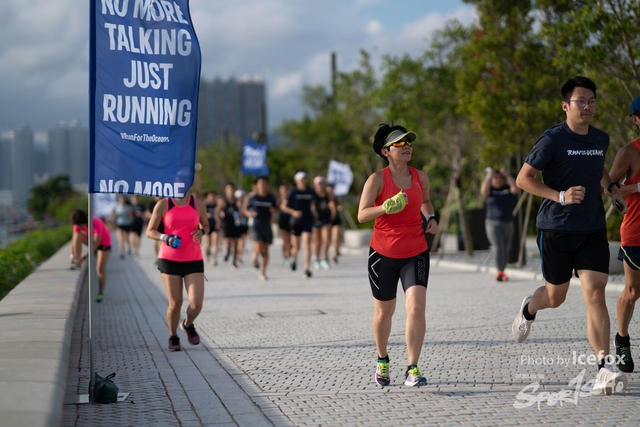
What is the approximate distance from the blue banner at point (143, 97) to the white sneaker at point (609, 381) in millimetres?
3225

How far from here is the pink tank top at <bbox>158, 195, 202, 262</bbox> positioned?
827cm

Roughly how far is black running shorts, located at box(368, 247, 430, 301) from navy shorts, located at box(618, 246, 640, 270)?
1.44m

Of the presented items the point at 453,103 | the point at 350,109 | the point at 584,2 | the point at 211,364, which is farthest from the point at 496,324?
the point at 350,109

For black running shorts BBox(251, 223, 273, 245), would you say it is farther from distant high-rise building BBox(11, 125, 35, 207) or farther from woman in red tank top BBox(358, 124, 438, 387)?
woman in red tank top BBox(358, 124, 438, 387)

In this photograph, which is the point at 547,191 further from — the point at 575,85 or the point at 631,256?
the point at 631,256

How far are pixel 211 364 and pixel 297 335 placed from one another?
1.72 meters

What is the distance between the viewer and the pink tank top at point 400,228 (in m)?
6.47

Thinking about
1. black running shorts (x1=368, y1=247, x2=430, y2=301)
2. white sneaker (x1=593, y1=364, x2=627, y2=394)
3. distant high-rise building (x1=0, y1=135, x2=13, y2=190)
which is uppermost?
distant high-rise building (x1=0, y1=135, x2=13, y2=190)

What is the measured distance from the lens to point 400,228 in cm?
650

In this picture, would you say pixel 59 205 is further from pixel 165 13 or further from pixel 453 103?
pixel 165 13

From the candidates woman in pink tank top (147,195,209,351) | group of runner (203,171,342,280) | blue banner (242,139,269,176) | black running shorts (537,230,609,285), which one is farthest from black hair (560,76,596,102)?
blue banner (242,139,269,176)

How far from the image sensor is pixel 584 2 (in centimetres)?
1324

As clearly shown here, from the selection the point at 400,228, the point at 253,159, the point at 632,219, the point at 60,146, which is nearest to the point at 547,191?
the point at 632,219

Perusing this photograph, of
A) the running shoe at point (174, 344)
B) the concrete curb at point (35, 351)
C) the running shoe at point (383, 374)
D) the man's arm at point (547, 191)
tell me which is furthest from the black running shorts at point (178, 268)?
the man's arm at point (547, 191)
